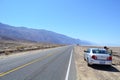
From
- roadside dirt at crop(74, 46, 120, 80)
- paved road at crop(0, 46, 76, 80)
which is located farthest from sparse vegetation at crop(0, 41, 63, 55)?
roadside dirt at crop(74, 46, 120, 80)

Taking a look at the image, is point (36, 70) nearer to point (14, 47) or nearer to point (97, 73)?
point (97, 73)

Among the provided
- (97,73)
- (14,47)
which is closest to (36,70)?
(97,73)

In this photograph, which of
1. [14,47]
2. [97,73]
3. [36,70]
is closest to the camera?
[36,70]

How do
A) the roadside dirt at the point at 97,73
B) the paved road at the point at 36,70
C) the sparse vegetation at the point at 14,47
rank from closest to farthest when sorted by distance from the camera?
1. the paved road at the point at 36,70
2. the roadside dirt at the point at 97,73
3. the sparse vegetation at the point at 14,47

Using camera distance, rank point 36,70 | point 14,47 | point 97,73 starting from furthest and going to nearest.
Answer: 1. point 14,47
2. point 97,73
3. point 36,70

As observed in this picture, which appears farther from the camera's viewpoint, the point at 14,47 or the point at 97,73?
the point at 14,47

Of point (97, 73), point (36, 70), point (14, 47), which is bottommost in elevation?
point (97, 73)

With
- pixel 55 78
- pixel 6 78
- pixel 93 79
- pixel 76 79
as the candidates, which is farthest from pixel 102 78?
pixel 6 78

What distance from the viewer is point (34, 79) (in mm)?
10609

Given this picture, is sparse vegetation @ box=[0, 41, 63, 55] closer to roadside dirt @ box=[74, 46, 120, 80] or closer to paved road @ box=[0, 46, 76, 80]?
paved road @ box=[0, 46, 76, 80]

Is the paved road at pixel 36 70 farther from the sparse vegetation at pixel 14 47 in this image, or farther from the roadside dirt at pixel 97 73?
the sparse vegetation at pixel 14 47

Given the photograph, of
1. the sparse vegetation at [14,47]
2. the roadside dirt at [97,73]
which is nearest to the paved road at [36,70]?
the roadside dirt at [97,73]

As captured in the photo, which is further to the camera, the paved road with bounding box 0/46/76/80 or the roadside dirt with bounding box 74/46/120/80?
the roadside dirt with bounding box 74/46/120/80

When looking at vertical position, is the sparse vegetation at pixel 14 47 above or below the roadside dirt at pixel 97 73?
above
